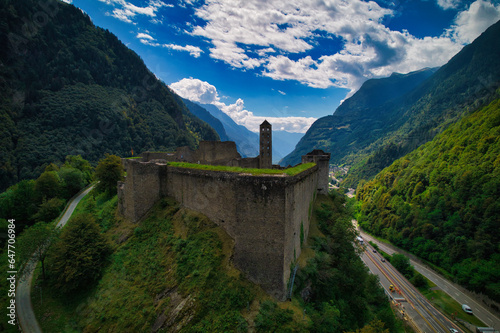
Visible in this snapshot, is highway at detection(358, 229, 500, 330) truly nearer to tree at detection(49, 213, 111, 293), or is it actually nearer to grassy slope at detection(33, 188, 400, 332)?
grassy slope at detection(33, 188, 400, 332)

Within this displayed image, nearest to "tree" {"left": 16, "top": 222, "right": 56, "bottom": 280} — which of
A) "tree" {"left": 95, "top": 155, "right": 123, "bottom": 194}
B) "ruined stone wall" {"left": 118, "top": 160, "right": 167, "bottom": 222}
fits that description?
"ruined stone wall" {"left": 118, "top": 160, "right": 167, "bottom": 222}

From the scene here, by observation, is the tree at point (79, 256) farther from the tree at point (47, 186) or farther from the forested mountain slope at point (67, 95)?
the forested mountain slope at point (67, 95)

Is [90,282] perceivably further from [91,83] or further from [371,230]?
[91,83]

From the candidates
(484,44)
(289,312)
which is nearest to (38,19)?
(289,312)

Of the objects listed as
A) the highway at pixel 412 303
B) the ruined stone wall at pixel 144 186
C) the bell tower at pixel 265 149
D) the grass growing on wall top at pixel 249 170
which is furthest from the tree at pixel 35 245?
the highway at pixel 412 303

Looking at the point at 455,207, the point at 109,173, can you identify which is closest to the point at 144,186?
the point at 109,173

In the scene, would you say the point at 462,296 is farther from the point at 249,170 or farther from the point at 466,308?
the point at 249,170
